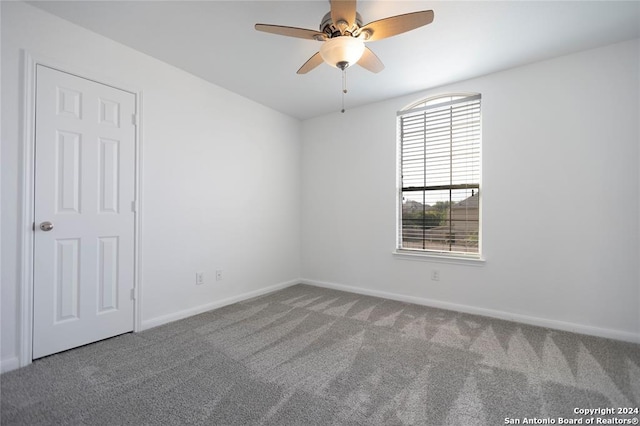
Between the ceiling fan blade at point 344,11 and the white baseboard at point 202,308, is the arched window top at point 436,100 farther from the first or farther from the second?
the white baseboard at point 202,308

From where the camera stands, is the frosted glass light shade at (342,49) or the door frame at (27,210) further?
the door frame at (27,210)

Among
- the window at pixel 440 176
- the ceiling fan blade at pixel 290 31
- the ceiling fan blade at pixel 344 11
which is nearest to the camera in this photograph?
the ceiling fan blade at pixel 344 11

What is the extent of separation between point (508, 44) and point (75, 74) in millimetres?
3627

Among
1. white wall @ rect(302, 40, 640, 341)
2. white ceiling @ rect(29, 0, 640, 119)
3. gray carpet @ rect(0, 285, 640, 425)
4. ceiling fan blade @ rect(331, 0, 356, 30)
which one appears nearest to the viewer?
gray carpet @ rect(0, 285, 640, 425)

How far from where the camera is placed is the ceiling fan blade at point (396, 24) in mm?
1717

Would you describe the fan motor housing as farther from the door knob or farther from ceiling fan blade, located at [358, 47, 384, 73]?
the door knob

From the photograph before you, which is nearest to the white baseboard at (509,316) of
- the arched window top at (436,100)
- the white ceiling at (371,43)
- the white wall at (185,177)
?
the white wall at (185,177)

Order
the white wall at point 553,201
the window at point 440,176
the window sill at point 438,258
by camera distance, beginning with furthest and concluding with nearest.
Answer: the window at point 440,176
the window sill at point 438,258
the white wall at point 553,201

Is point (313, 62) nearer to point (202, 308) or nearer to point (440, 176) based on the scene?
point (440, 176)

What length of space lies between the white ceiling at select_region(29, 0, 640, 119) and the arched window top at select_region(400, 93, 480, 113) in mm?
212

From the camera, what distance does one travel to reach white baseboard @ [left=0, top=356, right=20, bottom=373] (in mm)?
1953

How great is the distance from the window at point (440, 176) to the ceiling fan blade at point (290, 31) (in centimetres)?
204

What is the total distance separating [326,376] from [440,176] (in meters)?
2.59

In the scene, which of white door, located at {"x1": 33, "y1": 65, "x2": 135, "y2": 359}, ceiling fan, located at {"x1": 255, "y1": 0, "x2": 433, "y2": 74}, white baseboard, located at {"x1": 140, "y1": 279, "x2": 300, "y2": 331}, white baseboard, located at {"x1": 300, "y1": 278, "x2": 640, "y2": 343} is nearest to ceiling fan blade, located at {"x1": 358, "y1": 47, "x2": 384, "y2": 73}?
ceiling fan, located at {"x1": 255, "y1": 0, "x2": 433, "y2": 74}
